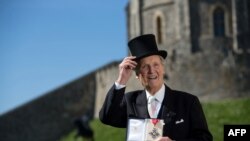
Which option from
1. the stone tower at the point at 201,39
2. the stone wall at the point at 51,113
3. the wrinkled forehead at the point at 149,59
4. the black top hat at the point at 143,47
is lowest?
the stone wall at the point at 51,113

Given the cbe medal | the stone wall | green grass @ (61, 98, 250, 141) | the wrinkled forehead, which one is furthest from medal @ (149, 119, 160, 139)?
the stone wall

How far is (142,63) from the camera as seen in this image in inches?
256

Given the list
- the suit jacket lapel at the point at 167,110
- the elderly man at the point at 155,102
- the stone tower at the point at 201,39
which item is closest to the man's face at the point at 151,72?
the elderly man at the point at 155,102

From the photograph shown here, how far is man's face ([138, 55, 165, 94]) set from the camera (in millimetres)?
6410

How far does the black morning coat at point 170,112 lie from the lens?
20.7ft

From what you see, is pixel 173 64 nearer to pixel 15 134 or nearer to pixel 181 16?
pixel 181 16

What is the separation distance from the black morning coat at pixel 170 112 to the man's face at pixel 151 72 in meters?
0.12

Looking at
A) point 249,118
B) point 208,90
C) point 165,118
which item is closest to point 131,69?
point 165,118

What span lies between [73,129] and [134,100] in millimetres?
31989

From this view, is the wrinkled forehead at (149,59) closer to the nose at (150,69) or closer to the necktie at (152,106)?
the nose at (150,69)

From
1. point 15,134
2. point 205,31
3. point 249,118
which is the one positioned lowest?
point 15,134

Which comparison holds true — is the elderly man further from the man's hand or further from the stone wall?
the stone wall

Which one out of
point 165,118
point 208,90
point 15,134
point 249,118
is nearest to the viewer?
point 165,118

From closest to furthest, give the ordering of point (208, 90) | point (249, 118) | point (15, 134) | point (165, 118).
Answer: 1. point (165, 118)
2. point (249, 118)
3. point (208, 90)
4. point (15, 134)
